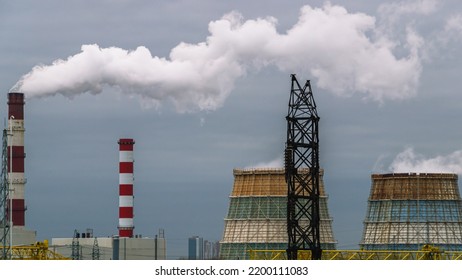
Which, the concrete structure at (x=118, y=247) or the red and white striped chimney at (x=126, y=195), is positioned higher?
the red and white striped chimney at (x=126, y=195)

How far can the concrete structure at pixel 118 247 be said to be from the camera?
122 metres

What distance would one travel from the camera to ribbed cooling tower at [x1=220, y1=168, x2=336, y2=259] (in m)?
103

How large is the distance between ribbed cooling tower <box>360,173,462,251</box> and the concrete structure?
87.7 ft

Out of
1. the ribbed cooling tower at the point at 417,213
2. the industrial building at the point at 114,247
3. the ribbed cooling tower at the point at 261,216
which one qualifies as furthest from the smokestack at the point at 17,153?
the ribbed cooling tower at the point at 417,213

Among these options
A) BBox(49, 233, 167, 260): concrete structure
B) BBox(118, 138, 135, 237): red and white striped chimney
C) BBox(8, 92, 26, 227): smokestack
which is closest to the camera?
BBox(8, 92, 26, 227): smokestack

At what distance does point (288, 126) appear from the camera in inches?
3004

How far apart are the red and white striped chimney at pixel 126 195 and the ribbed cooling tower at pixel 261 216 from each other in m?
20.9

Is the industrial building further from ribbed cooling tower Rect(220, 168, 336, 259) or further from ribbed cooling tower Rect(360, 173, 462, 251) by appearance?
ribbed cooling tower Rect(360, 173, 462, 251)

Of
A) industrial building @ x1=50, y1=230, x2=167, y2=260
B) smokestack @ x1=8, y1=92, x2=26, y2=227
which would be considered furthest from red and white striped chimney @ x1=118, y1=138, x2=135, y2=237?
smokestack @ x1=8, y1=92, x2=26, y2=227

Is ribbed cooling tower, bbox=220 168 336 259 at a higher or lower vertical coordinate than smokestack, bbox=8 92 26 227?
lower

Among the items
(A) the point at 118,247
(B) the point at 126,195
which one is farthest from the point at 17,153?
(A) the point at 118,247

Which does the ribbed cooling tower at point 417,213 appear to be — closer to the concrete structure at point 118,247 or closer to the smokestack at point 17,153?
the concrete structure at point 118,247
